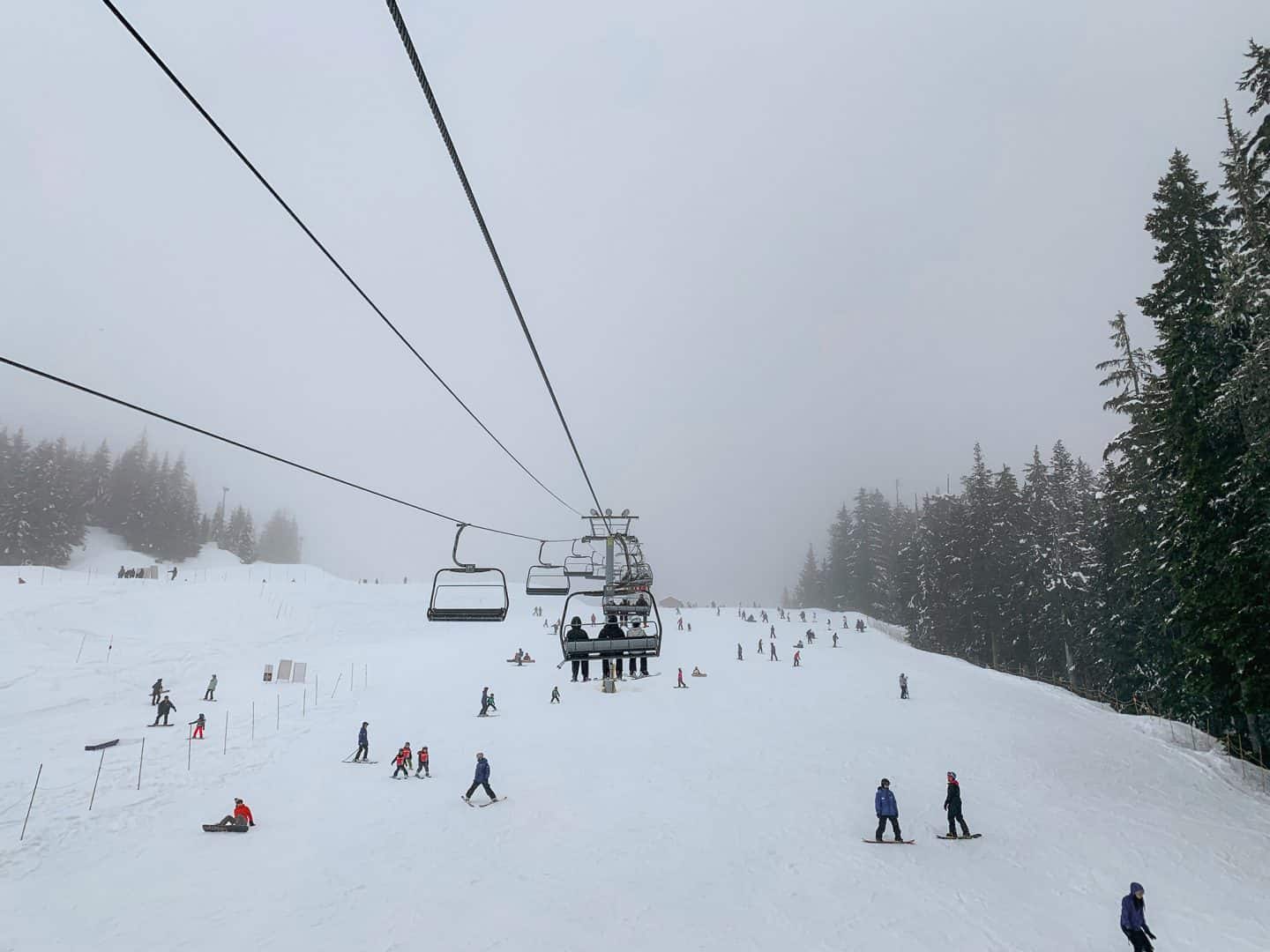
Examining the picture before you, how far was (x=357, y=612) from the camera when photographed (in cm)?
6069

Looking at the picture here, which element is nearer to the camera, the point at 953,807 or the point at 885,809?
the point at 885,809

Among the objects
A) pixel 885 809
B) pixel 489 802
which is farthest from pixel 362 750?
pixel 885 809

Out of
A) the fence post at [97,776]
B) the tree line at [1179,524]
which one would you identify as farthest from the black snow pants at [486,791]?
the tree line at [1179,524]

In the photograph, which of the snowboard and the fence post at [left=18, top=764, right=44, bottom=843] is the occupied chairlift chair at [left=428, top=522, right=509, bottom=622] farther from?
the fence post at [left=18, top=764, right=44, bottom=843]

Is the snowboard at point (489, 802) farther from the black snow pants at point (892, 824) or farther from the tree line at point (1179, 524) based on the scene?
the tree line at point (1179, 524)

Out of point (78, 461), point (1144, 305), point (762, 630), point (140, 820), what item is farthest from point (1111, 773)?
point (78, 461)

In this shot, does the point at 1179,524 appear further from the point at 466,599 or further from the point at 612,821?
the point at 466,599

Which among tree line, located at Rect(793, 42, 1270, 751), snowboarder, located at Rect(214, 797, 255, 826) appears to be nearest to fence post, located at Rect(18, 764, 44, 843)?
snowboarder, located at Rect(214, 797, 255, 826)

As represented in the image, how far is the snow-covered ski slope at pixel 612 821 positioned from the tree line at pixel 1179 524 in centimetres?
461

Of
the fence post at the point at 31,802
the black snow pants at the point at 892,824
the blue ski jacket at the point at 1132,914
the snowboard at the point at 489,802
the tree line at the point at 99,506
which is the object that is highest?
the tree line at the point at 99,506

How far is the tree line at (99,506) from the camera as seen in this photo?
75062 mm

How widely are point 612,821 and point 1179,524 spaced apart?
71.7 feet

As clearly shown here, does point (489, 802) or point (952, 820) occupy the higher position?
point (952, 820)

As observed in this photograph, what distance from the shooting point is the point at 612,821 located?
18297 millimetres
